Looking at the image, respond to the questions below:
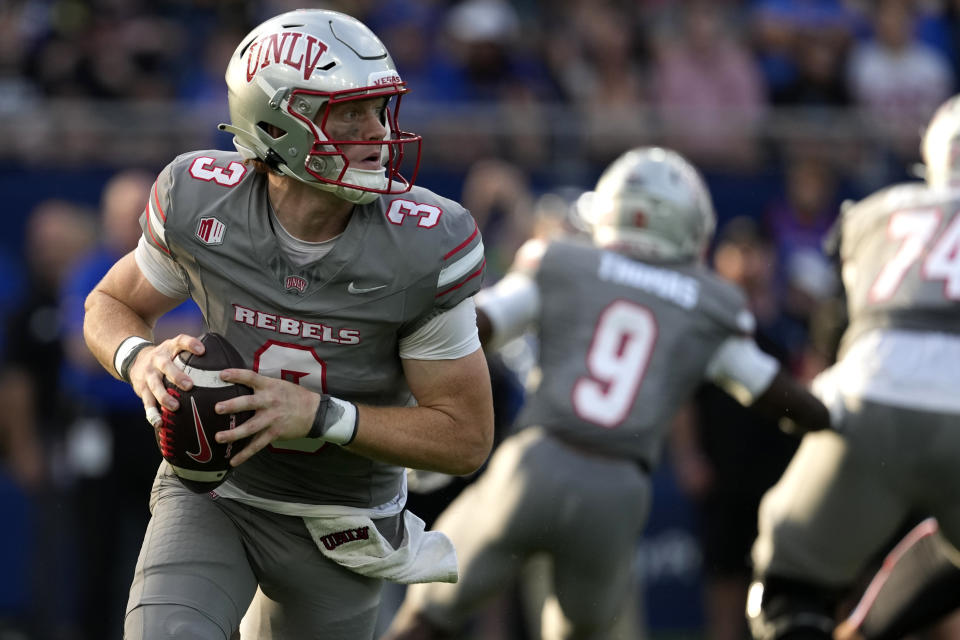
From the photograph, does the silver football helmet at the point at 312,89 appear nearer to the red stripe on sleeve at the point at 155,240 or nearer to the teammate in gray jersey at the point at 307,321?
the teammate in gray jersey at the point at 307,321

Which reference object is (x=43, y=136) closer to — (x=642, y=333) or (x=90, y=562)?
(x=90, y=562)

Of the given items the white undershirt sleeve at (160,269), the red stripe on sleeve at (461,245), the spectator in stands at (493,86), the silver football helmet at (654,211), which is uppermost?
the red stripe on sleeve at (461,245)

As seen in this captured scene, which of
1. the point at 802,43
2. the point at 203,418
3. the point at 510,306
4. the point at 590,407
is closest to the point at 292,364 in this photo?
the point at 203,418

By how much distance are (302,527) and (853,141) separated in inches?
250

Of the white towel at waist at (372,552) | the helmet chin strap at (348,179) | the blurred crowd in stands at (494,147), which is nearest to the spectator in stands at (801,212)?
the blurred crowd in stands at (494,147)

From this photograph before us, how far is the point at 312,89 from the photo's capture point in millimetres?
3527

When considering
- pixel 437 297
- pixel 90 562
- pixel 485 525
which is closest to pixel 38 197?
pixel 90 562

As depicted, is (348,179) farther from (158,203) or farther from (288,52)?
(158,203)

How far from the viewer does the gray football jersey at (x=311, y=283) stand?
3.56 meters

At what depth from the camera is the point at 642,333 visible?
538 cm

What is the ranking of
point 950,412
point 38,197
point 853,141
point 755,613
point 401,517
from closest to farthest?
point 401,517 → point 950,412 → point 755,613 → point 38,197 → point 853,141

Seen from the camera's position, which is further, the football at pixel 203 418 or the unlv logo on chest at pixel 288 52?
the unlv logo on chest at pixel 288 52

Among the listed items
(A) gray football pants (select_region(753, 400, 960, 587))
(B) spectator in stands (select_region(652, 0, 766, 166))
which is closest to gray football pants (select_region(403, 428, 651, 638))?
(A) gray football pants (select_region(753, 400, 960, 587))

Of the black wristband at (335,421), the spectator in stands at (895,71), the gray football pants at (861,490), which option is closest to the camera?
the black wristband at (335,421)
